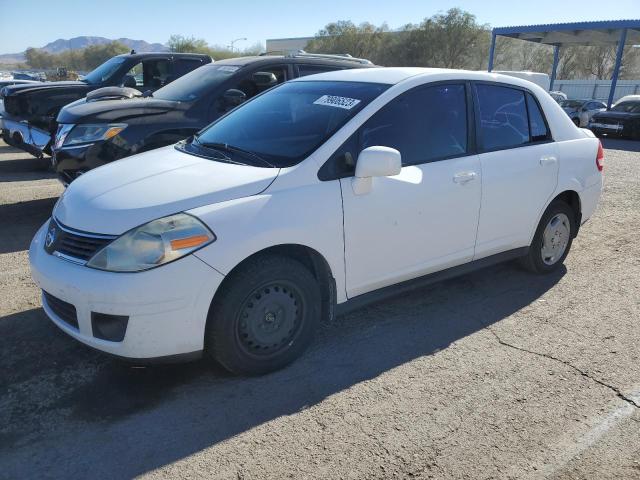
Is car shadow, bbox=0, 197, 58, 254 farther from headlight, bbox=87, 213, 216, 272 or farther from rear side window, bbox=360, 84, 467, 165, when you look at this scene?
rear side window, bbox=360, 84, 467, 165

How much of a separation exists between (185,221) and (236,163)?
0.73 meters

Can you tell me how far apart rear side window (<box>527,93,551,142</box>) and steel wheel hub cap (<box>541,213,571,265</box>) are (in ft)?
2.42

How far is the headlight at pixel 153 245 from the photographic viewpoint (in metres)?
2.72

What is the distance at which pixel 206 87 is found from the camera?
Result: 650cm

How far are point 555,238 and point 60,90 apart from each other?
8.32 m

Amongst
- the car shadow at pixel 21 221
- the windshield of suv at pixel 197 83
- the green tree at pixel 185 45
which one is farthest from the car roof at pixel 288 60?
the green tree at pixel 185 45

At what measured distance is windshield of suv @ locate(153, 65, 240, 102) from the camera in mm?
6465

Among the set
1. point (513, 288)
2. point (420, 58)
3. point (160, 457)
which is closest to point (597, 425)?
point (513, 288)

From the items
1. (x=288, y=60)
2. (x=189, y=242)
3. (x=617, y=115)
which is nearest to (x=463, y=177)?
(x=189, y=242)

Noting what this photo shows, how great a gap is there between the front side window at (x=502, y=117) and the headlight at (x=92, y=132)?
386 centimetres

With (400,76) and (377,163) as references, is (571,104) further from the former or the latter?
(377,163)

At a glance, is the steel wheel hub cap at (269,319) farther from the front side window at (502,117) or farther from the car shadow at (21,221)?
the car shadow at (21,221)

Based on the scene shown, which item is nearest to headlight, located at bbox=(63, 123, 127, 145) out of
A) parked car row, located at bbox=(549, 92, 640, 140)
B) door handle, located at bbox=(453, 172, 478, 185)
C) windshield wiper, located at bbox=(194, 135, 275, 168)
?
windshield wiper, located at bbox=(194, 135, 275, 168)

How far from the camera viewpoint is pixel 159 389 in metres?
3.07
